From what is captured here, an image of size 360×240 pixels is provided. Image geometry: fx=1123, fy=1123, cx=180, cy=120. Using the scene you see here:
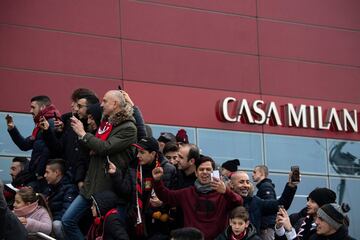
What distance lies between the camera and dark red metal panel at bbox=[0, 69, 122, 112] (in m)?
24.0

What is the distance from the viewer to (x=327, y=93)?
93.1 ft

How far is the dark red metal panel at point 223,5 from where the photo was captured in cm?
2689

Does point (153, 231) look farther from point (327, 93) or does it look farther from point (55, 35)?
point (327, 93)

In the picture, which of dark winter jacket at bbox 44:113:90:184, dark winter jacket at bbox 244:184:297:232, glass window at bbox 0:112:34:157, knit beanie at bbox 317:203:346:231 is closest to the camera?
knit beanie at bbox 317:203:346:231

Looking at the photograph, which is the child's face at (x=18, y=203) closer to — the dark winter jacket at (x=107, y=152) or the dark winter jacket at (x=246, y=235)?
the dark winter jacket at (x=107, y=152)

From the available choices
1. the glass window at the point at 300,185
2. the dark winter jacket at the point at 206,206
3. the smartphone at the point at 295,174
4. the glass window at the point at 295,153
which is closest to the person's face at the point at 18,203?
the dark winter jacket at the point at 206,206

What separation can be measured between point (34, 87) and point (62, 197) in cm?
912

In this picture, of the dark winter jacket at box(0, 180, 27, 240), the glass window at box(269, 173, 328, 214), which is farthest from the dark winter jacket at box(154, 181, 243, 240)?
the glass window at box(269, 173, 328, 214)

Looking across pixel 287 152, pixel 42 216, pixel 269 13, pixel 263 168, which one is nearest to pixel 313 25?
pixel 269 13

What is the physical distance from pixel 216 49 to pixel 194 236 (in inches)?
577

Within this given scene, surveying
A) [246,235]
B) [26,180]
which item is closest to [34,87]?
[26,180]

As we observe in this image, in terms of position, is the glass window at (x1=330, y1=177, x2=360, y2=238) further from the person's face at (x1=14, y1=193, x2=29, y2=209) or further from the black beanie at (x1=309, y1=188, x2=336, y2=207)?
the person's face at (x1=14, y1=193, x2=29, y2=209)

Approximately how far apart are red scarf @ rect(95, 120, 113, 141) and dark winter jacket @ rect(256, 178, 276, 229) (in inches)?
113

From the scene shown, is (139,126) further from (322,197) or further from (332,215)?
(332,215)
